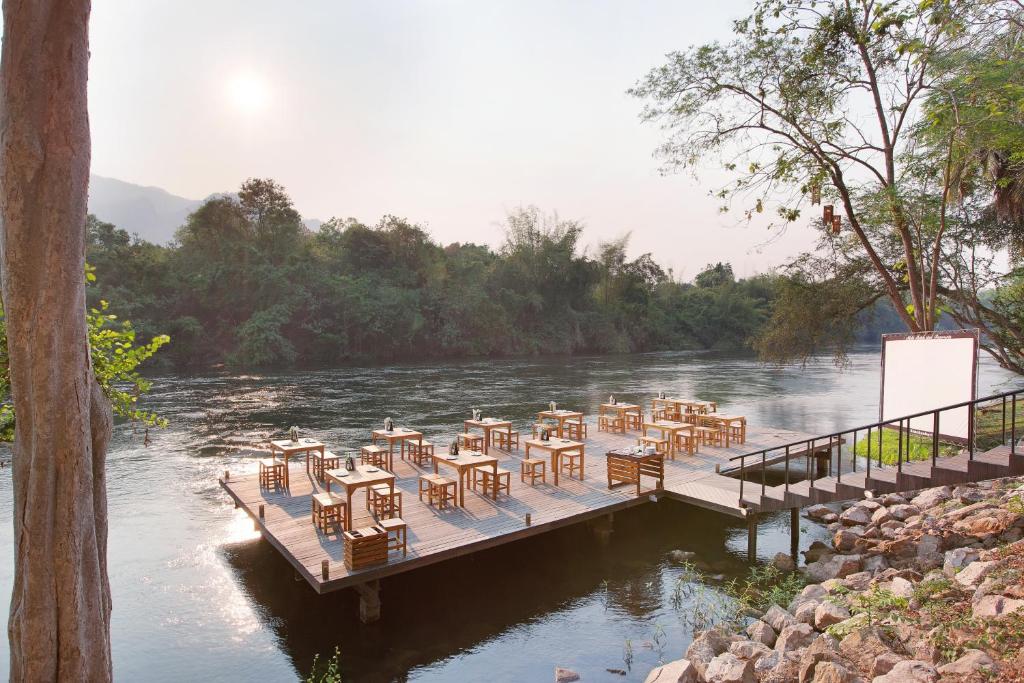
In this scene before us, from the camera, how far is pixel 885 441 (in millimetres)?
18281

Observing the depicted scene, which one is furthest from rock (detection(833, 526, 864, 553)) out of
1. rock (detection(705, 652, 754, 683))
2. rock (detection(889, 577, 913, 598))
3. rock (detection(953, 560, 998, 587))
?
rock (detection(705, 652, 754, 683))

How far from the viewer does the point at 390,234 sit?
189ft

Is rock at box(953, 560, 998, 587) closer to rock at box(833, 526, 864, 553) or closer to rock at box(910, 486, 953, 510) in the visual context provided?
rock at box(833, 526, 864, 553)

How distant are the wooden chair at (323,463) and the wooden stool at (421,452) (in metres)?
1.79

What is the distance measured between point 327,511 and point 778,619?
6.38m

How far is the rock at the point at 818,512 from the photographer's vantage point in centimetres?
1195

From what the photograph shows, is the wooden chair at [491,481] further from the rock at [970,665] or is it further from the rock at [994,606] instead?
the rock at [970,665]

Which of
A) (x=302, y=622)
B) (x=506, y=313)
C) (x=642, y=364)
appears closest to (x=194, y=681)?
(x=302, y=622)

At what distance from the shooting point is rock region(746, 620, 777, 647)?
6.93m

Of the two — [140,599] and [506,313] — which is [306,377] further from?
[140,599]

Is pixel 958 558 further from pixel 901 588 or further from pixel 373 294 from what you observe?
pixel 373 294

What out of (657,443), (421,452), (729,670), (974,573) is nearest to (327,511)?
(421,452)

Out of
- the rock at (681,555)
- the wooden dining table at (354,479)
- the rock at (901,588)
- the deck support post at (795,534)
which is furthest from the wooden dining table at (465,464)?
the rock at (901,588)

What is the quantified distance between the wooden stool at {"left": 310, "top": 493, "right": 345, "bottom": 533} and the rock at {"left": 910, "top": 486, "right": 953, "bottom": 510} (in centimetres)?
996
